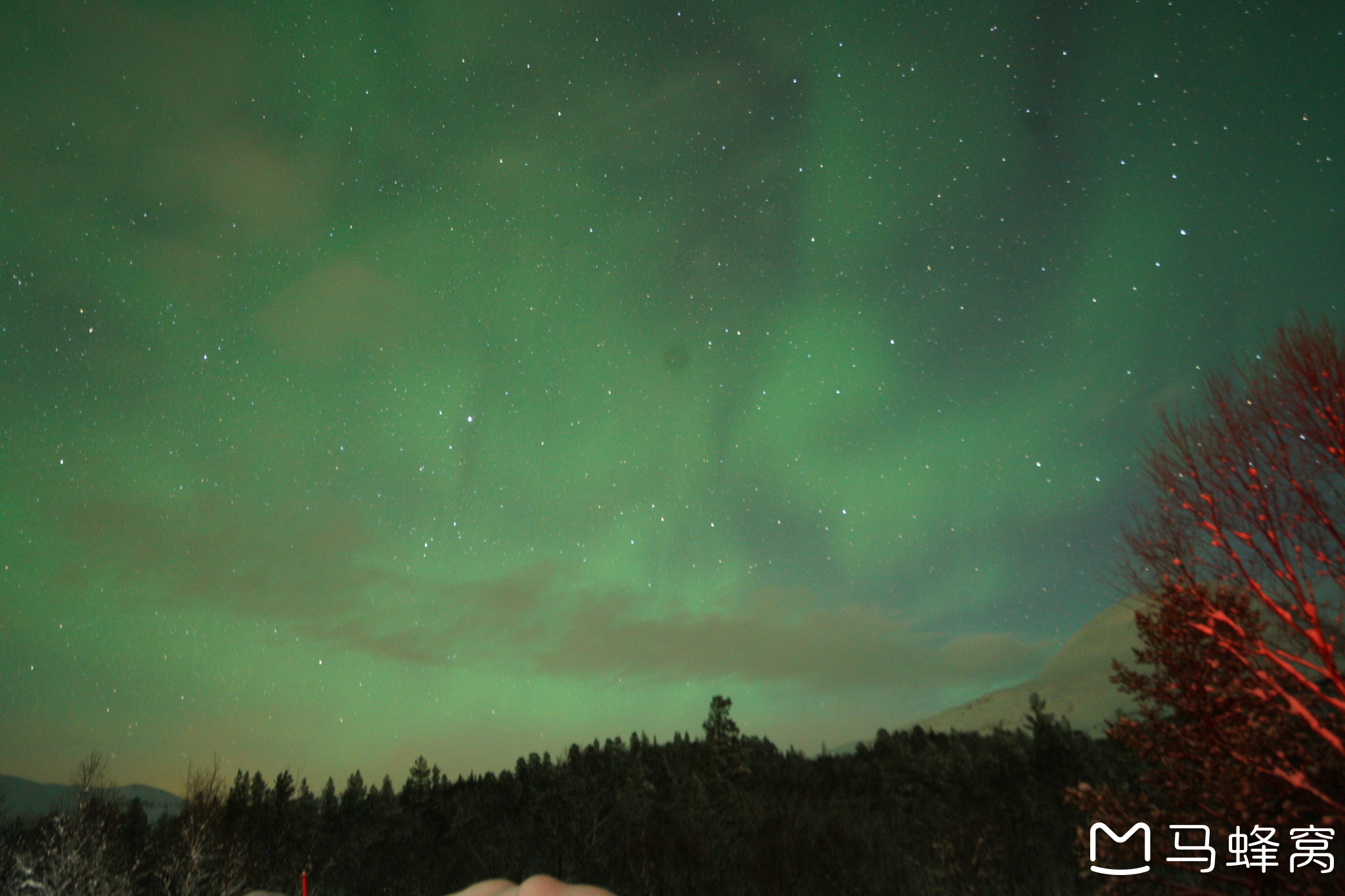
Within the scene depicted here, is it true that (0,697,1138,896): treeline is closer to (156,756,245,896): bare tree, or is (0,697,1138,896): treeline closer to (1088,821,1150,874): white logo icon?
(156,756,245,896): bare tree

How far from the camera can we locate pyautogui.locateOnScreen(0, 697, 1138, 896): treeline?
29969 mm

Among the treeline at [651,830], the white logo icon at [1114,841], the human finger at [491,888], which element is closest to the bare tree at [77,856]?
the treeline at [651,830]

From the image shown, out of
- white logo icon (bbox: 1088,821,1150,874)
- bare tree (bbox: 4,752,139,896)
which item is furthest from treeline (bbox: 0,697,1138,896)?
white logo icon (bbox: 1088,821,1150,874)

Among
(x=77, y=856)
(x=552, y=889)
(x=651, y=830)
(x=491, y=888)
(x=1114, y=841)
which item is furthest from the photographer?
(x=651, y=830)

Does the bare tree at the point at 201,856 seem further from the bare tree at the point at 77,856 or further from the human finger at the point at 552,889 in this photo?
the human finger at the point at 552,889

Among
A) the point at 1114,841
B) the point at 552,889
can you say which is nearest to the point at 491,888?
→ the point at 552,889

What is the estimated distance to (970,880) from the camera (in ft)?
88.9

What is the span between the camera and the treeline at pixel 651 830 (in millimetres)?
29969

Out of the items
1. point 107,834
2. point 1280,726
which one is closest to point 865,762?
point 107,834

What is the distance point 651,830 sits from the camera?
38.4 m

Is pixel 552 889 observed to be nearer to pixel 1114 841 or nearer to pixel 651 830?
pixel 1114 841

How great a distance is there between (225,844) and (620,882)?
26.7 m

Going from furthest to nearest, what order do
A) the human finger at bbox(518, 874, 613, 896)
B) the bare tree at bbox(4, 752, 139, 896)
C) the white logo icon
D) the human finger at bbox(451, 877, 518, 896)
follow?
the bare tree at bbox(4, 752, 139, 896)
the white logo icon
the human finger at bbox(451, 877, 518, 896)
the human finger at bbox(518, 874, 613, 896)

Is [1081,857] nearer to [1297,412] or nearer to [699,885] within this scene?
[1297,412]
